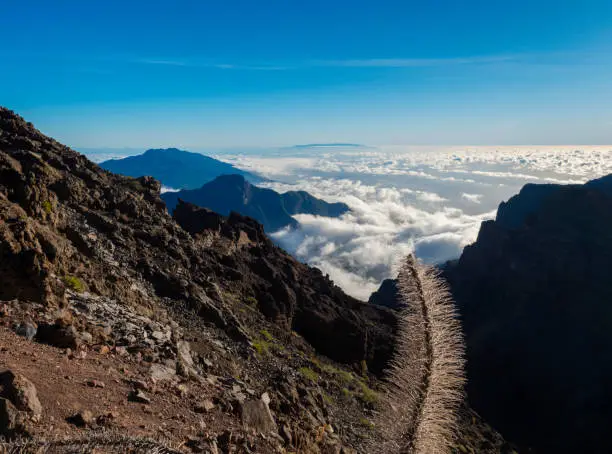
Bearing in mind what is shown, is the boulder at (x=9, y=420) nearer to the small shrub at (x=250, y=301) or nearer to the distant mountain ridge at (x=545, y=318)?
the small shrub at (x=250, y=301)

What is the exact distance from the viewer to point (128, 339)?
1371cm

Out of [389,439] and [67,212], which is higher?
[67,212]

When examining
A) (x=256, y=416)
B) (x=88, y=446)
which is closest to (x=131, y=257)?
(x=256, y=416)

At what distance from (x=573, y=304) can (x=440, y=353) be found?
116 m

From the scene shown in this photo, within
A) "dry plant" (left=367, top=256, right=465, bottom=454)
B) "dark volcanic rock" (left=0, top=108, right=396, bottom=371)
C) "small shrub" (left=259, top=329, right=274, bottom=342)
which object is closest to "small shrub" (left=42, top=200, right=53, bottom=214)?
Answer: "dark volcanic rock" (left=0, top=108, right=396, bottom=371)

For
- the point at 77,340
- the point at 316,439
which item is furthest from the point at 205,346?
the point at 77,340

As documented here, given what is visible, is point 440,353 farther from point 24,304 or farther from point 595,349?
point 595,349

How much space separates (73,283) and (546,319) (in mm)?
114772

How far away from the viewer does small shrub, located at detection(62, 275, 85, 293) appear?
1557cm

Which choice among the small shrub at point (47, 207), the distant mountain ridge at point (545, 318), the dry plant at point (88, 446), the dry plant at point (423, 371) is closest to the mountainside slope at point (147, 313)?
the small shrub at point (47, 207)

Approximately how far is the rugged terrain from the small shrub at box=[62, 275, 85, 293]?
0.08m

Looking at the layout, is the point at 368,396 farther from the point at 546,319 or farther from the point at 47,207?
the point at 546,319

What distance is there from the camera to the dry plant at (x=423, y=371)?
641cm

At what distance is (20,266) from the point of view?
12398 mm
